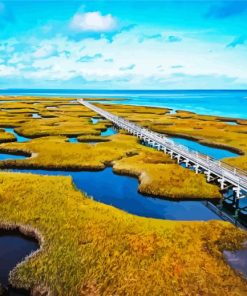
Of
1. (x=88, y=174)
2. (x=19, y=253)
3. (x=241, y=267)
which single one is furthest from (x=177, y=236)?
(x=88, y=174)

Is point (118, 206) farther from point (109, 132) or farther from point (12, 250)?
point (109, 132)

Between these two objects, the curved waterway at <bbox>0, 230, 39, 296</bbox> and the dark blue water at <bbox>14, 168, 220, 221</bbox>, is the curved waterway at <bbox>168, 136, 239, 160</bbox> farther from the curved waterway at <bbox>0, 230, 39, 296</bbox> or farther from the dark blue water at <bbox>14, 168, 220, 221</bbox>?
the curved waterway at <bbox>0, 230, 39, 296</bbox>

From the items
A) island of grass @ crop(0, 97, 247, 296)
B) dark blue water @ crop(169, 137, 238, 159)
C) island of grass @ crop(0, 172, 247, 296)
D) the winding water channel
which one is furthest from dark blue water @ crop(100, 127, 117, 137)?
island of grass @ crop(0, 172, 247, 296)

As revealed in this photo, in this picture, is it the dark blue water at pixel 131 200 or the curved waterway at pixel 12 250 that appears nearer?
the curved waterway at pixel 12 250

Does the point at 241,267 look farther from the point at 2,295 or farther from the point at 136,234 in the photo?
the point at 2,295

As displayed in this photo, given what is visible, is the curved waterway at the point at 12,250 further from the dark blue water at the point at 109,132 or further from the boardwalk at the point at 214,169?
the dark blue water at the point at 109,132

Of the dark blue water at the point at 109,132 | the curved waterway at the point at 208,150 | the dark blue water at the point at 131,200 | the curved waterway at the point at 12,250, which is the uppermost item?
the curved waterway at the point at 12,250

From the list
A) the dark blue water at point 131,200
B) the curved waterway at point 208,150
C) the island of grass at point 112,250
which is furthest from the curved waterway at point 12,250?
the curved waterway at point 208,150
